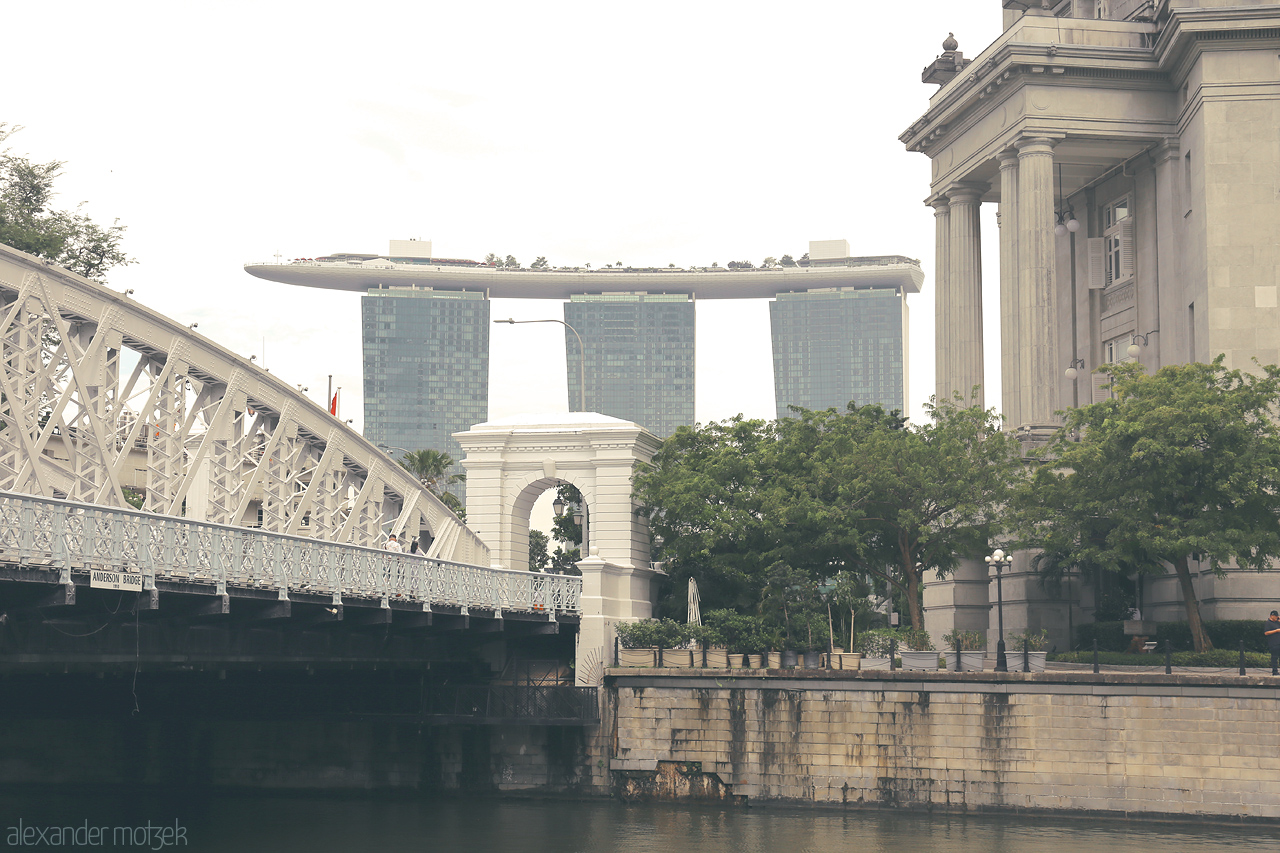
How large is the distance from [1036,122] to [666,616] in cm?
2578

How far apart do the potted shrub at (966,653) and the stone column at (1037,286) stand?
37.0 ft

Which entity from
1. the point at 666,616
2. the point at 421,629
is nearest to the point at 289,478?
the point at 421,629

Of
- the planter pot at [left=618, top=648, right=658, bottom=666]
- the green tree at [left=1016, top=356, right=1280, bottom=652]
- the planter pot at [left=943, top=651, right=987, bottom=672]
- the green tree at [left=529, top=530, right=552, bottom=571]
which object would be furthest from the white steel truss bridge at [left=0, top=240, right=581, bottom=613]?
the green tree at [left=529, top=530, right=552, bottom=571]

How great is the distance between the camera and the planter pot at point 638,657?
46.8 meters

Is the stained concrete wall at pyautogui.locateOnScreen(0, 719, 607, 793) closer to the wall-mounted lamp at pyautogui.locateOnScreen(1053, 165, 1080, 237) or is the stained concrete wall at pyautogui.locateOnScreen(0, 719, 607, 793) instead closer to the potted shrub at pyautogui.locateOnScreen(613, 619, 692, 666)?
the potted shrub at pyautogui.locateOnScreen(613, 619, 692, 666)

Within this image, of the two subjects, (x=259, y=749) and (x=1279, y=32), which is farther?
(x=1279, y=32)

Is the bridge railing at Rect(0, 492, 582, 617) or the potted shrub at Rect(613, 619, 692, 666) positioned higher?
the bridge railing at Rect(0, 492, 582, 617)

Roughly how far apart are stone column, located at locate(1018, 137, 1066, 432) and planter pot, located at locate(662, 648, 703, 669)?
20.0m

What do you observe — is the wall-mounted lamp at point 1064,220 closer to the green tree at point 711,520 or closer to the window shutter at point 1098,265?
the window shutter at point 1098,265

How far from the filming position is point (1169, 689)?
39531mm

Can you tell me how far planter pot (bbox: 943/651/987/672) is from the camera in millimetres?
43812

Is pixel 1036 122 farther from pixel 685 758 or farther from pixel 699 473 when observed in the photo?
pixel 685 758

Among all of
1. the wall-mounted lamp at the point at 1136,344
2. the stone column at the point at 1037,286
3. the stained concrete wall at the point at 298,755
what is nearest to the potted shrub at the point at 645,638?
the stained concrete wall at the point at 298,755

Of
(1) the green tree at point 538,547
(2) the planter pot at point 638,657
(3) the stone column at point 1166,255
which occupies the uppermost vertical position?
(3) the stone column at point 1166,255
